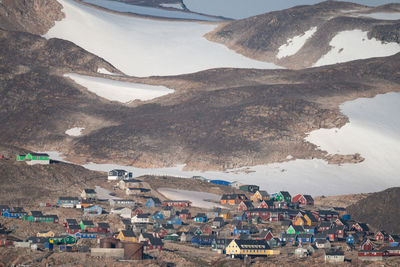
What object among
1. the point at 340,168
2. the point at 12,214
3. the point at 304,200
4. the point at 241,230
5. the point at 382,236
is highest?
the point at 340,168

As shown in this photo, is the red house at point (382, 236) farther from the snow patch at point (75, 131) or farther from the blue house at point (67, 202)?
the snow patch at point (75, 131)

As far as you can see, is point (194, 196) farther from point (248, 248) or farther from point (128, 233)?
point (248, 248)

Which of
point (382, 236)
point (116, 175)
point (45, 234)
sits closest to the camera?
point (45, 234)

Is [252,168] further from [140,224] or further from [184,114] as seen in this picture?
[140,224]

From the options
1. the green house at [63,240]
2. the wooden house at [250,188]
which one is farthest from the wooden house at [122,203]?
the green house at [63,240]

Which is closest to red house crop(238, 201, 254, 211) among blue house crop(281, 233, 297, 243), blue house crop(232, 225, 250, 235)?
blue house crop(232, 225, 250, 235)

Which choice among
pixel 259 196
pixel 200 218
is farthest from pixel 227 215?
pixel 259 196

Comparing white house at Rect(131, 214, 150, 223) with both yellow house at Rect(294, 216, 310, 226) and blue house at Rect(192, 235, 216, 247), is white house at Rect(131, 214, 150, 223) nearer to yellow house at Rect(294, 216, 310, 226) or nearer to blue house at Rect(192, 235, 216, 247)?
blue house at Rect(192, 235, 216, 247)
